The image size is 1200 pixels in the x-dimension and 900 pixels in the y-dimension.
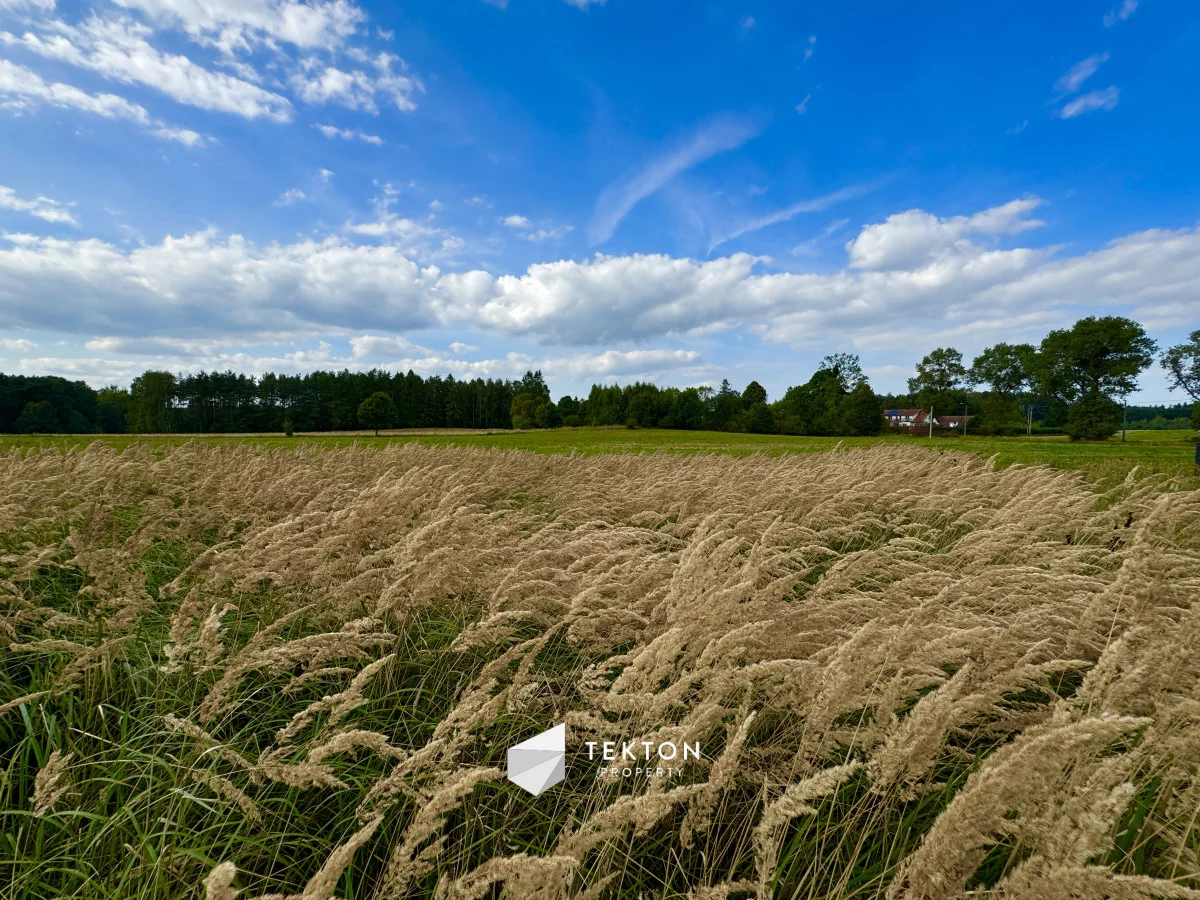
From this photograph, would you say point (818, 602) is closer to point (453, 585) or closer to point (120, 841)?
point (453, 585)

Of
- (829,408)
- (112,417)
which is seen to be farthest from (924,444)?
(112,417)

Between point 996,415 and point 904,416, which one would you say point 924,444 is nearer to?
point 996,415

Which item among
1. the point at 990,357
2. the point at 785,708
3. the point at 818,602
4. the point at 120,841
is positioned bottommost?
the point at 120,841

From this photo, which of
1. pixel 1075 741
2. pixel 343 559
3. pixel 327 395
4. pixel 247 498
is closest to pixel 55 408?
pixel 327 395

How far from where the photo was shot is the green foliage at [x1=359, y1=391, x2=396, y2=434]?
229 ft

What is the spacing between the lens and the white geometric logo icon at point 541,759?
217 cm

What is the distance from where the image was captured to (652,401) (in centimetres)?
7838

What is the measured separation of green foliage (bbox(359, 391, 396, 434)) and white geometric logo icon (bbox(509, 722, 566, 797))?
2904 inches

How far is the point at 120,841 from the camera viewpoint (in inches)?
72.7

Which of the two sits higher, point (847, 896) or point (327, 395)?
point (327, 395)

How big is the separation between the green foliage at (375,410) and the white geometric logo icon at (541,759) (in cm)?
7376

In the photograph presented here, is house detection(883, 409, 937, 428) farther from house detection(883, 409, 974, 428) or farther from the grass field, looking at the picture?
the grass field

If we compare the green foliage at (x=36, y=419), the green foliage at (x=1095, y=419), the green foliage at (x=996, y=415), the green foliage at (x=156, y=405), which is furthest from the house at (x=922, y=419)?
the green foliage at (x=156, y=405)

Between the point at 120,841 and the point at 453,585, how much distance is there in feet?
5.46
